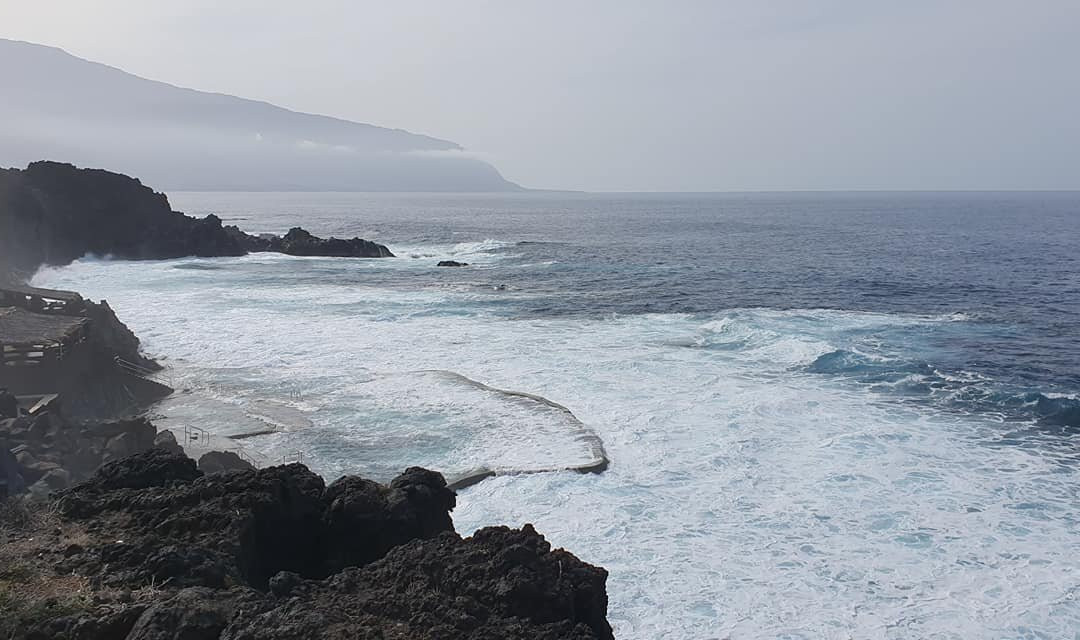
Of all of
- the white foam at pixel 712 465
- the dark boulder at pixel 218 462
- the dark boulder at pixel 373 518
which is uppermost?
the dark boulder at pixel 373 518

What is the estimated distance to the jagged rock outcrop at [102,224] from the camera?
4934 centimetres

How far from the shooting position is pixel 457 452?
1686 cm

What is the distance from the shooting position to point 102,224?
2259 inches

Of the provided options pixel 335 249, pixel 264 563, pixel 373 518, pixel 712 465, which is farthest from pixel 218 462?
pixel 335 249

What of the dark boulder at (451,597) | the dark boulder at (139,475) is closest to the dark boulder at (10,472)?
the dark boulder at (139,475)

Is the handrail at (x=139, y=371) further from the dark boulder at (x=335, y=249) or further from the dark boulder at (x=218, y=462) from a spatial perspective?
the dark boulder at (x=335, y=249)

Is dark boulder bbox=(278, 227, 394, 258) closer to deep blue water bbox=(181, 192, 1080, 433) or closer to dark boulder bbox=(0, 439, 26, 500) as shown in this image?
deep blue water bbox=(181, 192, 1080, 433)

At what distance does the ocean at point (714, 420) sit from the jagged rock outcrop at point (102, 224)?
8.92 meters

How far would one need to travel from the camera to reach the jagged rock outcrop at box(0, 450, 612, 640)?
667 cm

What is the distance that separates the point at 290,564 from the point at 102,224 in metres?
57.0

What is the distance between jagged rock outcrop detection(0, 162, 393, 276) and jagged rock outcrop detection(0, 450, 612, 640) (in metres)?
45.1

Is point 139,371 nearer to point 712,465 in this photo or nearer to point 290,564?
point 290,564

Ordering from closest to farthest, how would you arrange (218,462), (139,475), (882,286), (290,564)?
(290,564), (139,475), (218,462), (882,286)

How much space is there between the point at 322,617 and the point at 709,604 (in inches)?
242
